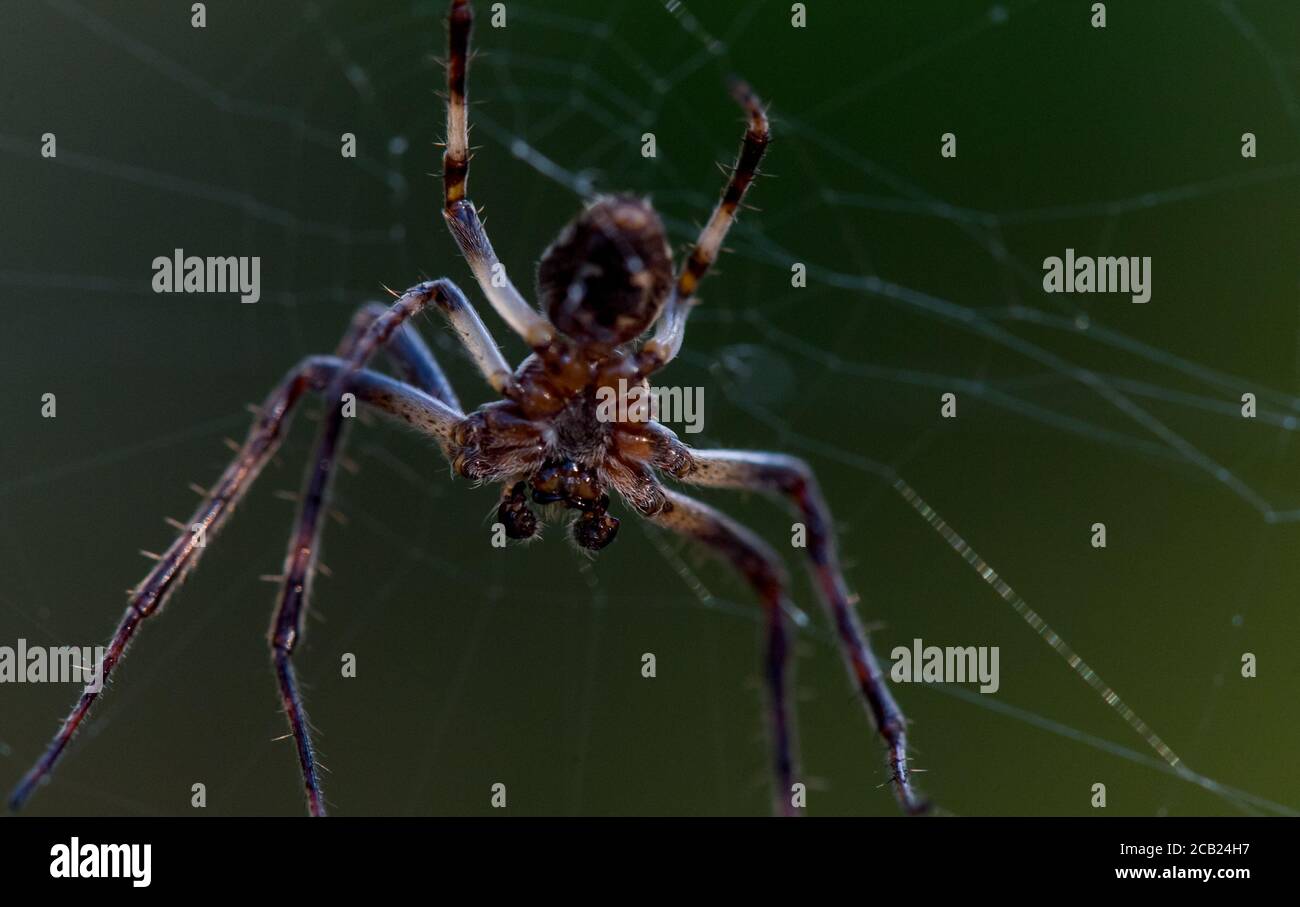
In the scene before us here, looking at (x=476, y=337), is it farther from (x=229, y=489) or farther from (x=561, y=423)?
(x=229, y=489)

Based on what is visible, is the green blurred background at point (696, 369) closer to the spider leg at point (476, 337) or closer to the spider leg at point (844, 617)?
the spider leg at point (476, 337)

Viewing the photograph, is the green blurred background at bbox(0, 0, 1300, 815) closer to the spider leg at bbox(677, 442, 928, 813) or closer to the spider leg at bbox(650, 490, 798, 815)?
the spider leg at bbox(650, 490, 798, 815)

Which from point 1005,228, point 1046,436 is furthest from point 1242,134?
point 1046,436

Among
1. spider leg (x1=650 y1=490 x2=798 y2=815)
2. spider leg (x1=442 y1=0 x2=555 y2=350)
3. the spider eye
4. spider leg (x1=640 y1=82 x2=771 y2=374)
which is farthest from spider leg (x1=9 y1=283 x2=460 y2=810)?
spider leg (x1=650 y1=490 x2=798 y2=815)

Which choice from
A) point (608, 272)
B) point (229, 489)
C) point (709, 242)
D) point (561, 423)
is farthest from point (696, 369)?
point (229, 489)

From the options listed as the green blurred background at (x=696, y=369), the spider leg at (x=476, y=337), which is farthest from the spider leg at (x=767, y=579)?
the green blurred background at (x=696, y=369)
